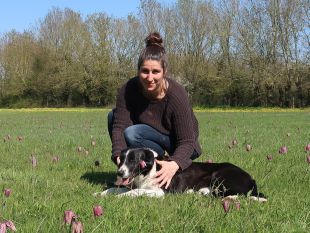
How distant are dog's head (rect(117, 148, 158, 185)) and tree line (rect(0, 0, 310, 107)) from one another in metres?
46.8

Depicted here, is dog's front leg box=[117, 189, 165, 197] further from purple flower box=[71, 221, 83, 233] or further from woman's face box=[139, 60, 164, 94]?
purple flower box=[71, 221, 83, 233]

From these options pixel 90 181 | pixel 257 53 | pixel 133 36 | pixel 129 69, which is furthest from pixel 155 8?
pixel 90 181

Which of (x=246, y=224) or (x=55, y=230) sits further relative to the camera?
(x=246, y=224)

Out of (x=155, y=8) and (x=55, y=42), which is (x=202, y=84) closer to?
(x=155, y=8)

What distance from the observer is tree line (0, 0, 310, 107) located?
5656cm

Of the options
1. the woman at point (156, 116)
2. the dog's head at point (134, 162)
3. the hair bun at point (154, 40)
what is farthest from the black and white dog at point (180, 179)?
the hair bun at point (154, 40)

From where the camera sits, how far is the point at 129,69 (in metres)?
65.4

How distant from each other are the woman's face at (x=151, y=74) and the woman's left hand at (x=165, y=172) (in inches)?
35.8

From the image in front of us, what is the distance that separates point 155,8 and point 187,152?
6086 centimetres

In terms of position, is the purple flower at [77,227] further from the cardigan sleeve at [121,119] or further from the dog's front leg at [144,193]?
the cardigan sleeve at [121,119]

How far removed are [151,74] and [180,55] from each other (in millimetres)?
58601

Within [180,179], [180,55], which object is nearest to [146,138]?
[180,179]

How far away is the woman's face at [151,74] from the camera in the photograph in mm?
5562

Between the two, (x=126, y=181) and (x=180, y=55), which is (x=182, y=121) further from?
(x=180, y=55)
